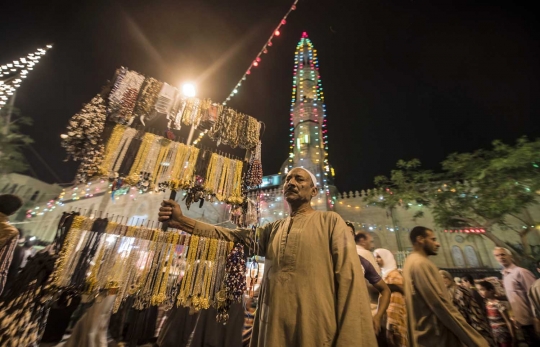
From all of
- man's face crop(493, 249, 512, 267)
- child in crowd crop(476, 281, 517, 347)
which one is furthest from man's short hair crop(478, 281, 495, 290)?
man's face crop(493, 249, 512, 267)

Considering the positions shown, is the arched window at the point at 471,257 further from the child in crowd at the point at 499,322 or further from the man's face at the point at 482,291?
the child in crowd at the point at 499,322

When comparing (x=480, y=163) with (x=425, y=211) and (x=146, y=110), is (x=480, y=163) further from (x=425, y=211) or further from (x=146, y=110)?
(x=146, y=110)

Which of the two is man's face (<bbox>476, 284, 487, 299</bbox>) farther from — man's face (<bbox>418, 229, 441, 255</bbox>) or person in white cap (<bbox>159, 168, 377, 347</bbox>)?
person in white cap (<bbox>159, 168, 377, 347</bbox>)

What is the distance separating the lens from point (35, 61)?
32.0ft

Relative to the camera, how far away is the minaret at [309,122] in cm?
2652

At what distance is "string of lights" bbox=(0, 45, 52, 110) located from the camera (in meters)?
9.31

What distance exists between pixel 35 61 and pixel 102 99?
10937 mm

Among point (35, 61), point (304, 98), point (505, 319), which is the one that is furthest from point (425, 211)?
point (35, 61)

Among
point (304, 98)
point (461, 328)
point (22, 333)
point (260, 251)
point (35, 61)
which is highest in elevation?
point (304, 98)

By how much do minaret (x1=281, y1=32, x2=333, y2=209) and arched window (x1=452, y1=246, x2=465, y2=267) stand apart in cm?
1234

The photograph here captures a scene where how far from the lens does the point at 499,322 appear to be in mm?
5027

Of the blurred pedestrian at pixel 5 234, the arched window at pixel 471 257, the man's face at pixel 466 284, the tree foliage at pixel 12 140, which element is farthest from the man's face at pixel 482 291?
the tree foliage at pixel 12 140

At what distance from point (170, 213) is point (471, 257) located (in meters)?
28.9

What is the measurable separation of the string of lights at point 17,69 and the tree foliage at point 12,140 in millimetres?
9481
